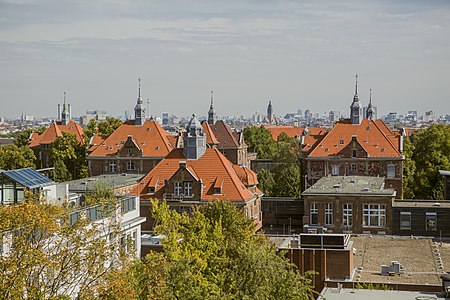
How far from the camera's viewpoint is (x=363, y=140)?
2837 inches

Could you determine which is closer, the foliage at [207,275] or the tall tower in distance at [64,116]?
the foliage at [207,275]

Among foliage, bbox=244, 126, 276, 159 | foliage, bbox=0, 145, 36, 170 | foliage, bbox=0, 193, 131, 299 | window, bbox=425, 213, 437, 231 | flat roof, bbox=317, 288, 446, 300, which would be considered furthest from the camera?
foliage, bbox=244, 126, 276, 159

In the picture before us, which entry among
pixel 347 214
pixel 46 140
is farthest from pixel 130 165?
pixel 347 214

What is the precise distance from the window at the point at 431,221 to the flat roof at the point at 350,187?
9.84 ft

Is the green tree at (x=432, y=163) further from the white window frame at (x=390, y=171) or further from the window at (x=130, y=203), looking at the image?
the window at (x=130, y=203)

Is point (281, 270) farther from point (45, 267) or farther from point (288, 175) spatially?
point (288, 175)

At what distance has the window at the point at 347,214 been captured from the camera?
55156mm

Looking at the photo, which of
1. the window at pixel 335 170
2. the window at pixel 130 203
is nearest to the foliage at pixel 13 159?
the window at pixel 335 170

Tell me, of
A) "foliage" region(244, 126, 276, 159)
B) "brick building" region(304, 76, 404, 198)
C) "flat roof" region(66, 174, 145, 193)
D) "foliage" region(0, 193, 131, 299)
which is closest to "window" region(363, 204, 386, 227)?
"brick building" region(304, 76, 404, 198)

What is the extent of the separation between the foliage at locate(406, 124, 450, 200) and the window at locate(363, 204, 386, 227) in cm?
1964

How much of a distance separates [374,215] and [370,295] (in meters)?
27.6

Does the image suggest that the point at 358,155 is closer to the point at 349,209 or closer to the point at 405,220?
the point at 349,209

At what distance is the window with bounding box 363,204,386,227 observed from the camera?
5481 centimetres

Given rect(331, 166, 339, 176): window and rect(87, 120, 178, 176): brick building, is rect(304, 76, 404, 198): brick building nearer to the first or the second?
rect(331, 166, 339, 176): window
